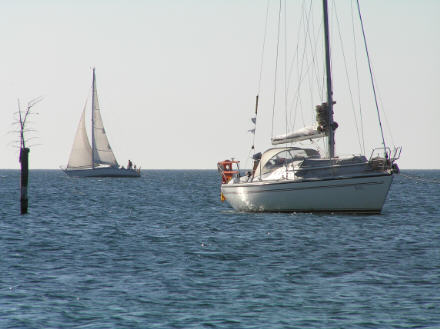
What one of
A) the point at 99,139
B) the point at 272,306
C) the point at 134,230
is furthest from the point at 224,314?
the point at 99,139

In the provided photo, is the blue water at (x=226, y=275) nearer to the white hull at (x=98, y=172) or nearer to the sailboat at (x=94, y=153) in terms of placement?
the sailboat at (x=94, y=153)

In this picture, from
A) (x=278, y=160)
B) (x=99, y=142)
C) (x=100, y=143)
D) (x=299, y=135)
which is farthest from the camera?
(x=100, y=143)

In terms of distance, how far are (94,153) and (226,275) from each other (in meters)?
94.3

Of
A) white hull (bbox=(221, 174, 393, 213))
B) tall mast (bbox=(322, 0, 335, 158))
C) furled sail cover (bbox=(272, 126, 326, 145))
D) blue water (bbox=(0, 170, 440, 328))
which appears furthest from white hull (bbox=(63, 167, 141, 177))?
white hull (bbox=(221, 174, 393, 213))

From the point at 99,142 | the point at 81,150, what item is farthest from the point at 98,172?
the point at 99,142

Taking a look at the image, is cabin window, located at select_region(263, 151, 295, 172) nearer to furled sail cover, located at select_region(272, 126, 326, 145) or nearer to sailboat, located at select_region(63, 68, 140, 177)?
furled sail cover, located at select_region(272, 126, 326, 145)

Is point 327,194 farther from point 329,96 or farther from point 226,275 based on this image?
point 226,275

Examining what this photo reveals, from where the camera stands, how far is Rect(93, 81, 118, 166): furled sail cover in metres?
106

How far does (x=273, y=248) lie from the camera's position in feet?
79.2

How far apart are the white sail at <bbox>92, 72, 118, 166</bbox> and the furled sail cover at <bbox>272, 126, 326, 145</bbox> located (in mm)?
71310

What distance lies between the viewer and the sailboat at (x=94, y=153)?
106375mm

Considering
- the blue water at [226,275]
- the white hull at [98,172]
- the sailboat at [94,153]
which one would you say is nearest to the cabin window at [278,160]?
the blue water at [226,275]

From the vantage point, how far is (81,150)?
365ft

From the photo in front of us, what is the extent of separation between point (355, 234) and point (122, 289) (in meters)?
13.2
